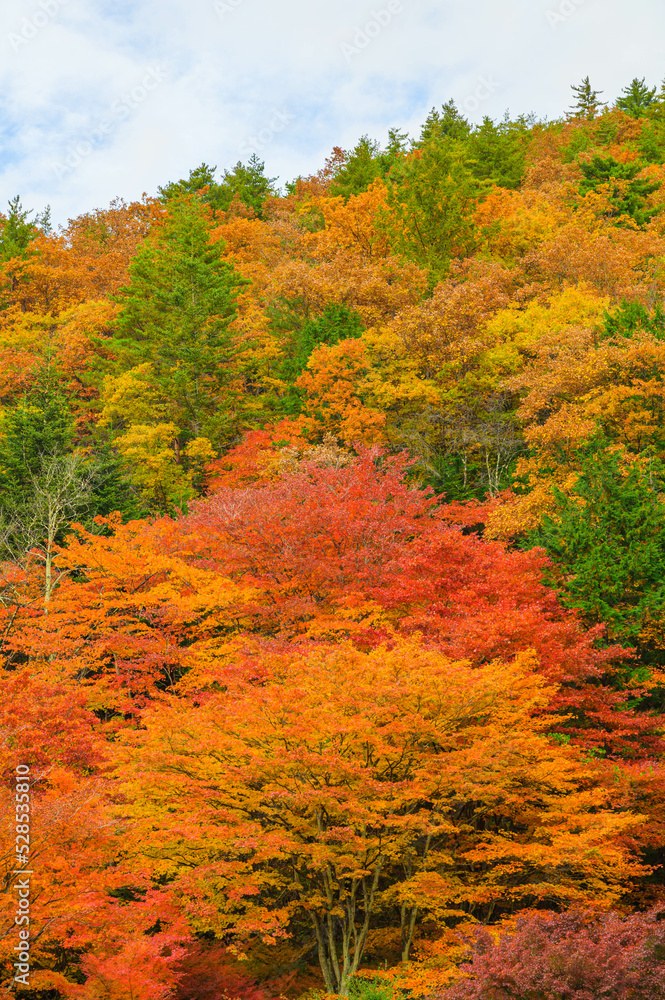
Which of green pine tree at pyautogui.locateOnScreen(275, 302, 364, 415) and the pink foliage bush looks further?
green pine tree at pyautogui.locateOnScreen(275, 302, 364, 415)

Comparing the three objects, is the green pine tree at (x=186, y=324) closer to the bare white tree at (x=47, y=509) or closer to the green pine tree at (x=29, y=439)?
the green pine tree at (x=29, y=439)

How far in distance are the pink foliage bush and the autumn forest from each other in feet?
0.14

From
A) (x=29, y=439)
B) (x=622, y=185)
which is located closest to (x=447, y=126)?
(x=622, y=185)

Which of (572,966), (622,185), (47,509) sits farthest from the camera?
(622,185)

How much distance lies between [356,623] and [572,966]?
7990 millimetres

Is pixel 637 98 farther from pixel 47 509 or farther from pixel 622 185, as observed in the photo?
pixel 47 509

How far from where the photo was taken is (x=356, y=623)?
15531 millimetres

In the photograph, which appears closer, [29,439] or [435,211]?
[29,439]

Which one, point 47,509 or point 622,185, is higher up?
point 622,185

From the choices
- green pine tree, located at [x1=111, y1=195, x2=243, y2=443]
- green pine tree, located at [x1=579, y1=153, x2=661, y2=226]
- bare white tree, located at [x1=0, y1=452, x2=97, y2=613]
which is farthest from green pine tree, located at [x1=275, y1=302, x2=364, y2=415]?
green pine tree, located at [x1=579, y1=153, x2=661, y2=226]

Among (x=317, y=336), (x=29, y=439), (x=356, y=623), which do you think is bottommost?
(x=356, y=623)

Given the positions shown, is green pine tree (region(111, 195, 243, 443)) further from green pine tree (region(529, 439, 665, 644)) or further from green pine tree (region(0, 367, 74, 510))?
green pine tree (region(529, 439, 665, 644))

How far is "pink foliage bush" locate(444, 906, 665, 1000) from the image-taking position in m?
8.03

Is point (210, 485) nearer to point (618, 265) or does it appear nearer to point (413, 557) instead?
point (413, 557)
